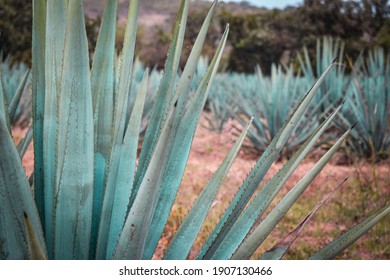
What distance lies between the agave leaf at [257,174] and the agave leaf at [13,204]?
0.31 metres

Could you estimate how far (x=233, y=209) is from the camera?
0.83 metres

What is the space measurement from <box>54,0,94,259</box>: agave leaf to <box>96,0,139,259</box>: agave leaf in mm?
29

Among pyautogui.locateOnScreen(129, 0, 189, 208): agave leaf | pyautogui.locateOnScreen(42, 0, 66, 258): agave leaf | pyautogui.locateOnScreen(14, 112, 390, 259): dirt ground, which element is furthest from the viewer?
pyautogui.locateOnScreen(14, 112, 390, 259): dirt ground

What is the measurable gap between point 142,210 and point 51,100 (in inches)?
9.3

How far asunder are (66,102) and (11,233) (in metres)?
0.20

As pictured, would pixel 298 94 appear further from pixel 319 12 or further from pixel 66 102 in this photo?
pixel 319 12

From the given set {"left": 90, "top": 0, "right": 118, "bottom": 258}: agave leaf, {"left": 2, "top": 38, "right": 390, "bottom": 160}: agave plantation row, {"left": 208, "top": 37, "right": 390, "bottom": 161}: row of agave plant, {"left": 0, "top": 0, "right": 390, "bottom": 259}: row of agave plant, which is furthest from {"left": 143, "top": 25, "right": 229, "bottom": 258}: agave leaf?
{"left": 208, "top": 37, "right": 390, "bottom": 161}: row of agave plant

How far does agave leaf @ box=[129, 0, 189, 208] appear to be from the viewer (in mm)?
829

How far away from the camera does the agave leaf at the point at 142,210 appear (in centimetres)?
61

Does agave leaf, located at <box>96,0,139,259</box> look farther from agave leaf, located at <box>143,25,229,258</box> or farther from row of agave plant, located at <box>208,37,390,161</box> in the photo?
row of agave plant, located at <box>208,37,390,161</box>

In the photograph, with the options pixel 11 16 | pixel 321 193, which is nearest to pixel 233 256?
pixel 321 193

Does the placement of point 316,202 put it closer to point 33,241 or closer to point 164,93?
point 164,93

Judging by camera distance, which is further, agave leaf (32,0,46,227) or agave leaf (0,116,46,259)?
agave leaf (32,0,46,227)

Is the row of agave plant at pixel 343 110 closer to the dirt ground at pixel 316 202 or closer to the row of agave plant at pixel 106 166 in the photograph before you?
the dirt ground at pixel 316 202
